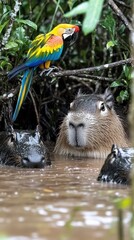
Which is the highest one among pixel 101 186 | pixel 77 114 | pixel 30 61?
pixel 30 61

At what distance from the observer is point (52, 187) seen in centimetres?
639

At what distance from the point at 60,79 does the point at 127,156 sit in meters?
4.08

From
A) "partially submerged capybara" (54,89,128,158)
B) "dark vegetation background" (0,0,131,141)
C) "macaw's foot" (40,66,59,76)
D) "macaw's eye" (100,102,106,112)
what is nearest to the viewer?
"macaw's foot" (40,66,59,76)

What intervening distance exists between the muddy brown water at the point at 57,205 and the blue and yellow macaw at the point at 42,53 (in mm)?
1499

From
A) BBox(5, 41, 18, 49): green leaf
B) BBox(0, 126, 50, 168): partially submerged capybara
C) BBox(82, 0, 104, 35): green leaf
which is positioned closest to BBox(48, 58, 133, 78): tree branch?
BBox(5, 41, 18, 49): green leaf

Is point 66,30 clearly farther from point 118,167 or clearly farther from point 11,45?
point 118,167

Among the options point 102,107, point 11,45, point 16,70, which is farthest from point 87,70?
point 102,107

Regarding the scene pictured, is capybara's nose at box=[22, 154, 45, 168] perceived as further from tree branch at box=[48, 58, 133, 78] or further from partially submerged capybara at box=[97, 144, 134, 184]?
partially submerged capybara at box=[97, 144, 134, 184]

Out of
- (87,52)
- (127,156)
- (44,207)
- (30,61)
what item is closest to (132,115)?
(44,207)

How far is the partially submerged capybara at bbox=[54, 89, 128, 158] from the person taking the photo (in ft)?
31.3

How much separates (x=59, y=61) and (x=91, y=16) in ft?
21.9

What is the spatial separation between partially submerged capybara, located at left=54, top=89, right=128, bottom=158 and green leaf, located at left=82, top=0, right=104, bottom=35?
5.33 meters

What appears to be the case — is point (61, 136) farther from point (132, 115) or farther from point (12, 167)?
point (132, 115)

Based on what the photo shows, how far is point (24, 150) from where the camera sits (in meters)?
8.48
